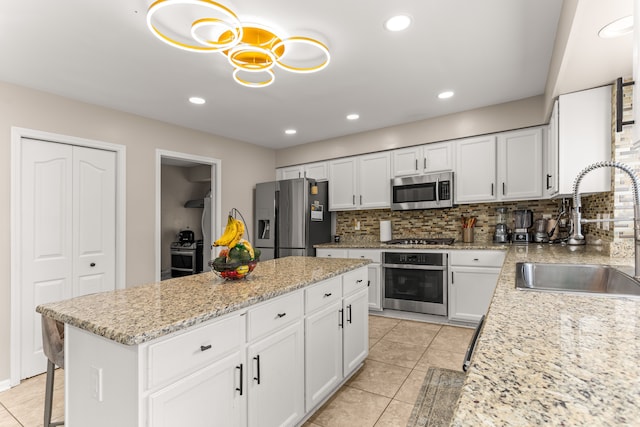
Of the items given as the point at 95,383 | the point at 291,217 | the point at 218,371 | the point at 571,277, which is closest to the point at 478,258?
the point at 571,277

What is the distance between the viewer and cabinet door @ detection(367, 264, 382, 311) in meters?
4.08

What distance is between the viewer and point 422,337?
334 centimetres

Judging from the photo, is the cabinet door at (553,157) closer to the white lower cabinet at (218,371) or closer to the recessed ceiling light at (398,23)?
the recessed ceiling light at (398,23)

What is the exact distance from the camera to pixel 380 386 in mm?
2383

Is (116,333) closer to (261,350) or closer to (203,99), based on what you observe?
(261,350)

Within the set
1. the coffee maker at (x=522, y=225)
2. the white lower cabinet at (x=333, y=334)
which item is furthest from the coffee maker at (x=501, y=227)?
the white lower cabinet at (x=333, y=334)

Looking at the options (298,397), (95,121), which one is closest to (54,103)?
(95,121)

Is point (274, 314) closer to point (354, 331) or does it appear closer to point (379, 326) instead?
point (354, 331)

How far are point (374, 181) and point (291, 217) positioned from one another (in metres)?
1.25

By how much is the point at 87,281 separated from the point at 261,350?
2.56m

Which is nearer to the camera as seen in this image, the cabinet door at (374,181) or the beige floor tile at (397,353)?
the beige floor tile at (397,353)

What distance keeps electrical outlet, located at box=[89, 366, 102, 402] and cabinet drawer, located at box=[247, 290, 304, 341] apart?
0.57m

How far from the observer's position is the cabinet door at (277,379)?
1532mm

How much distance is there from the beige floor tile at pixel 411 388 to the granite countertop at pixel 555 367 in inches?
57.3
